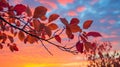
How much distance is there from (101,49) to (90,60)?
960mm

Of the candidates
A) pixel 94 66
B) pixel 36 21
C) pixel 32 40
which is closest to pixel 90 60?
pixel 94 66

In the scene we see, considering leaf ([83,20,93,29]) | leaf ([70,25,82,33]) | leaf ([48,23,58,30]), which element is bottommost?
leaf ([70,25,82,33])

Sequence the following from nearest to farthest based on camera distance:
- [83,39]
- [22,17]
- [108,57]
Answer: [83,39] → [22,17] → [108,57]

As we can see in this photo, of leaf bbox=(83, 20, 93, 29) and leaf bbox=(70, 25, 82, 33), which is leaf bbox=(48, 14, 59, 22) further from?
leaf bbox=(83, 20, 93, 29)

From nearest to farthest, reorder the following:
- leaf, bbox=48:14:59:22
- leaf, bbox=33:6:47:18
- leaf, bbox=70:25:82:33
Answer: leaf, bbox=33:6:47:18
leaf, bbox=48:14:59:22
leaf, bbox=70:25:82:33

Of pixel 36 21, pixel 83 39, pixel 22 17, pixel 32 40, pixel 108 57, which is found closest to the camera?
pixel 36 21

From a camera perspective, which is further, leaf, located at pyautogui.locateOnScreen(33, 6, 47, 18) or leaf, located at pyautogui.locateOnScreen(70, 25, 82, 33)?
leaf, located at pyautogui.locateOnScreen(70, 25, 82, 33)

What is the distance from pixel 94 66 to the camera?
16.0m

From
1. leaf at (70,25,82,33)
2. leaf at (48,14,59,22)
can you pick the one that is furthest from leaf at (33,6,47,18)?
leaf at (70,25,82,33)

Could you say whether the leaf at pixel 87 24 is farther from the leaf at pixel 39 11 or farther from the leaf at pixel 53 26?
the leaf at pixel 39 11

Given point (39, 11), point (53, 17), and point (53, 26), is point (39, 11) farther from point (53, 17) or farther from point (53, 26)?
point (53, 26)

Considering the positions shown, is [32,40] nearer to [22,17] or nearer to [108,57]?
[22,17]

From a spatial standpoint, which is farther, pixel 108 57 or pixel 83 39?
pixel 108 57

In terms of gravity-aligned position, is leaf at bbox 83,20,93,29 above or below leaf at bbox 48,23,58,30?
below
